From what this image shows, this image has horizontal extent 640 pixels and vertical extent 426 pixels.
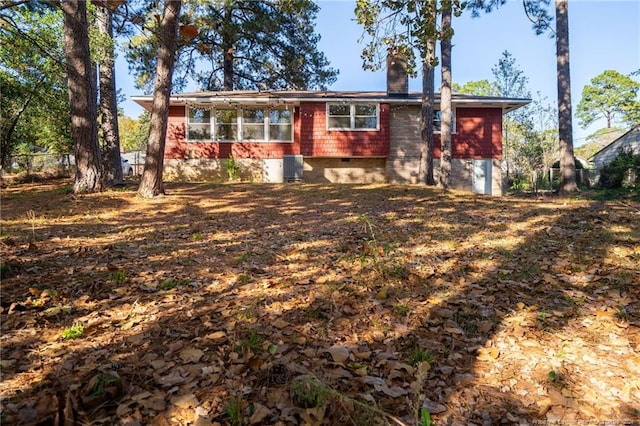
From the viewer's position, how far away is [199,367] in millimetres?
2311

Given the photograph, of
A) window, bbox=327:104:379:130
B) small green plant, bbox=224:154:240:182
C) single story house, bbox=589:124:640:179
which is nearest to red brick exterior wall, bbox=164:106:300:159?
small green plant, bbox=224:154:240:182

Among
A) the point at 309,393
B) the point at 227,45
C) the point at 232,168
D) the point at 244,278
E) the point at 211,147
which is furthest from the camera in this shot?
the point at 227,45

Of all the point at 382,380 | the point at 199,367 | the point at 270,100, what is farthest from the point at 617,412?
the point at 270,100

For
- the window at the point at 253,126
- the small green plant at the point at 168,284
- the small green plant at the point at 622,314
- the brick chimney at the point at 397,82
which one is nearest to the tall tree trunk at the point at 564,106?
the brick chimney at the point at 397,82

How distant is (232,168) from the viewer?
1588 centimetres

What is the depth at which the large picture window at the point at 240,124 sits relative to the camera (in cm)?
1645

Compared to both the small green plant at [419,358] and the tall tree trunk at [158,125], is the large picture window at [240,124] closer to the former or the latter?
the tall tree trunk at [158,125]

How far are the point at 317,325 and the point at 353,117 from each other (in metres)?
14.6

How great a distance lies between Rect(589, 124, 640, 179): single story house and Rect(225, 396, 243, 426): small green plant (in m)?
24.6

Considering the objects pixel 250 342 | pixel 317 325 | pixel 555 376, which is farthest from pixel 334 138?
pixel 555 376

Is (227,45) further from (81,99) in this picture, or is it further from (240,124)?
(81,99)

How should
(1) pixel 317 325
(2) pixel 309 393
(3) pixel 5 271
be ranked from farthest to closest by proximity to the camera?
1. (3) pixel 5 271
2. (1) pixel 317 325
3. (2) pixel 309 393

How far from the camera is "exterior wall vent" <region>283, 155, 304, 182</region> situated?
53.9 ft

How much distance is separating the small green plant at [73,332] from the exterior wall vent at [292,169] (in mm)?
13918
